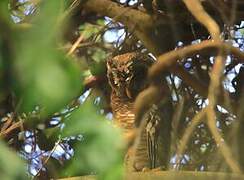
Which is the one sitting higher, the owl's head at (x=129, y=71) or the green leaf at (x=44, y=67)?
the green leaf at (x=44, y=67)

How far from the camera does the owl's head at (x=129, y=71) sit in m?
1.87

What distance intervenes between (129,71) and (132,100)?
0.35 ft

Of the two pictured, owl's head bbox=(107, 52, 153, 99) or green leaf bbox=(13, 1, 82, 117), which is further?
owl's head bbox=(107, 52, 153, 99)

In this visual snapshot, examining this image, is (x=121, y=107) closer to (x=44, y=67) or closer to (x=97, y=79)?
(x=97, y=79)

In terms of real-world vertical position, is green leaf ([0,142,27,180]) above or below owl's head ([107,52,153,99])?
above

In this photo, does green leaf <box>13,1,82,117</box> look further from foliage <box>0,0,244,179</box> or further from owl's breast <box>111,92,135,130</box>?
owl's breast <box>111,92,135,130</box>

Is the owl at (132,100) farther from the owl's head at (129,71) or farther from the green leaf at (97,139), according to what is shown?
the green leaf at (97,139)

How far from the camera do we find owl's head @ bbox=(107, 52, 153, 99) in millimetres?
1871

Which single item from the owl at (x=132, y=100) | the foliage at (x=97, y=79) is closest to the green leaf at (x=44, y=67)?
the foliage at (x=97, y=79)

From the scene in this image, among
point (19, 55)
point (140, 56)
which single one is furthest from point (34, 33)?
point (140, 56)

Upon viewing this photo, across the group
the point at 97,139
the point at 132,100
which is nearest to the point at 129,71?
the point at 132,100

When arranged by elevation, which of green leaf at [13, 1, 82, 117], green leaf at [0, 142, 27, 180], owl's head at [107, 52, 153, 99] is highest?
green leaf at [13, 1, 82, 117]

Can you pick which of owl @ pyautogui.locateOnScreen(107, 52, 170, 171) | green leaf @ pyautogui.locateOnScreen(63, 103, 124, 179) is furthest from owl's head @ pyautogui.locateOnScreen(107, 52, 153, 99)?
green leaf @ pyautogui.locateOnScreen(63, 103, 124, 179)

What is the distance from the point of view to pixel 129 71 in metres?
1.88
